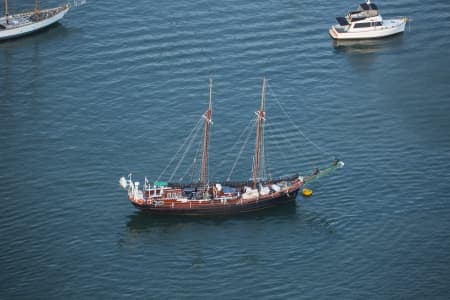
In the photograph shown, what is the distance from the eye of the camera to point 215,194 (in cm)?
19400

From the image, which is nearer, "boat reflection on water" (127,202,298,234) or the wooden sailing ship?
"boat reflection on water" (127,202,298,234)

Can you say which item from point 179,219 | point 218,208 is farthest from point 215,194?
point 179,219

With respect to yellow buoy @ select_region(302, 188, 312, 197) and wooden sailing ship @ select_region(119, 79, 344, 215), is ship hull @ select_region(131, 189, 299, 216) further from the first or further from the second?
yellow buoy @ select_region(302, 188, 312, 197)

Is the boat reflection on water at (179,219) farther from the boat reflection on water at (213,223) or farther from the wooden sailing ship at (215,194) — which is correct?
the wooden sailing ship at (215,194)

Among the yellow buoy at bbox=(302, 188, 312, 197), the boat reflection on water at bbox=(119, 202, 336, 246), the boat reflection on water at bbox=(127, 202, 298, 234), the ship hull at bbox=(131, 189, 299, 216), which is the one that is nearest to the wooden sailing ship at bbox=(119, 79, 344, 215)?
the ship hull at bbox=(131, 189, 299, 216)

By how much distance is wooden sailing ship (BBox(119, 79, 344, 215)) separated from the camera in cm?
19238

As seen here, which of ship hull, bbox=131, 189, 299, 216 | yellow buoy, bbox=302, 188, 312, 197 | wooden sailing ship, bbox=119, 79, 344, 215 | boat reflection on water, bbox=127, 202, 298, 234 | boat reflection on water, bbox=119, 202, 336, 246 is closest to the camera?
boat reflection on water, bbox=119, 202, 336, 246

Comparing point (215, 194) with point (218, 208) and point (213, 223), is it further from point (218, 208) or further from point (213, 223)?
point (213, 223)

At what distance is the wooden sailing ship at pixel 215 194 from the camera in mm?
192375

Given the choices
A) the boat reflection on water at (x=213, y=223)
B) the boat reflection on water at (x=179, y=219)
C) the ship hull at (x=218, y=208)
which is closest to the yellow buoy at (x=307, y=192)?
the boat reflection on water at (x=213, y=223)

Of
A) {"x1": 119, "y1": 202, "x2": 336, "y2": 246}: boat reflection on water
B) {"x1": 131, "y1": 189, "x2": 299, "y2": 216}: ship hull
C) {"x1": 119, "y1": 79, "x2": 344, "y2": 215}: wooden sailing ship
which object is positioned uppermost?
{"x1": 119, "y1": 79, "x2": 344, "y2": 215}: wooden sailing ship

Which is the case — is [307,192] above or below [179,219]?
above

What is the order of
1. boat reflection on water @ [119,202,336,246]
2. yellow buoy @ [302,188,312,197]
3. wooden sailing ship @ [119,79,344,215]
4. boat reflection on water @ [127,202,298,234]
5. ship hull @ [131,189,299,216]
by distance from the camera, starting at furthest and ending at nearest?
yellow buoy @ [302,188,312,197] → ship hull @ [131,189,299,216] → wooden sailing ship @ [119,79,344,215] → boat reflection on water @ [127,202,298,234] → boat reflection on water @ [119,202,336,246]

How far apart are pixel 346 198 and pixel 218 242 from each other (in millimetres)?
24415
